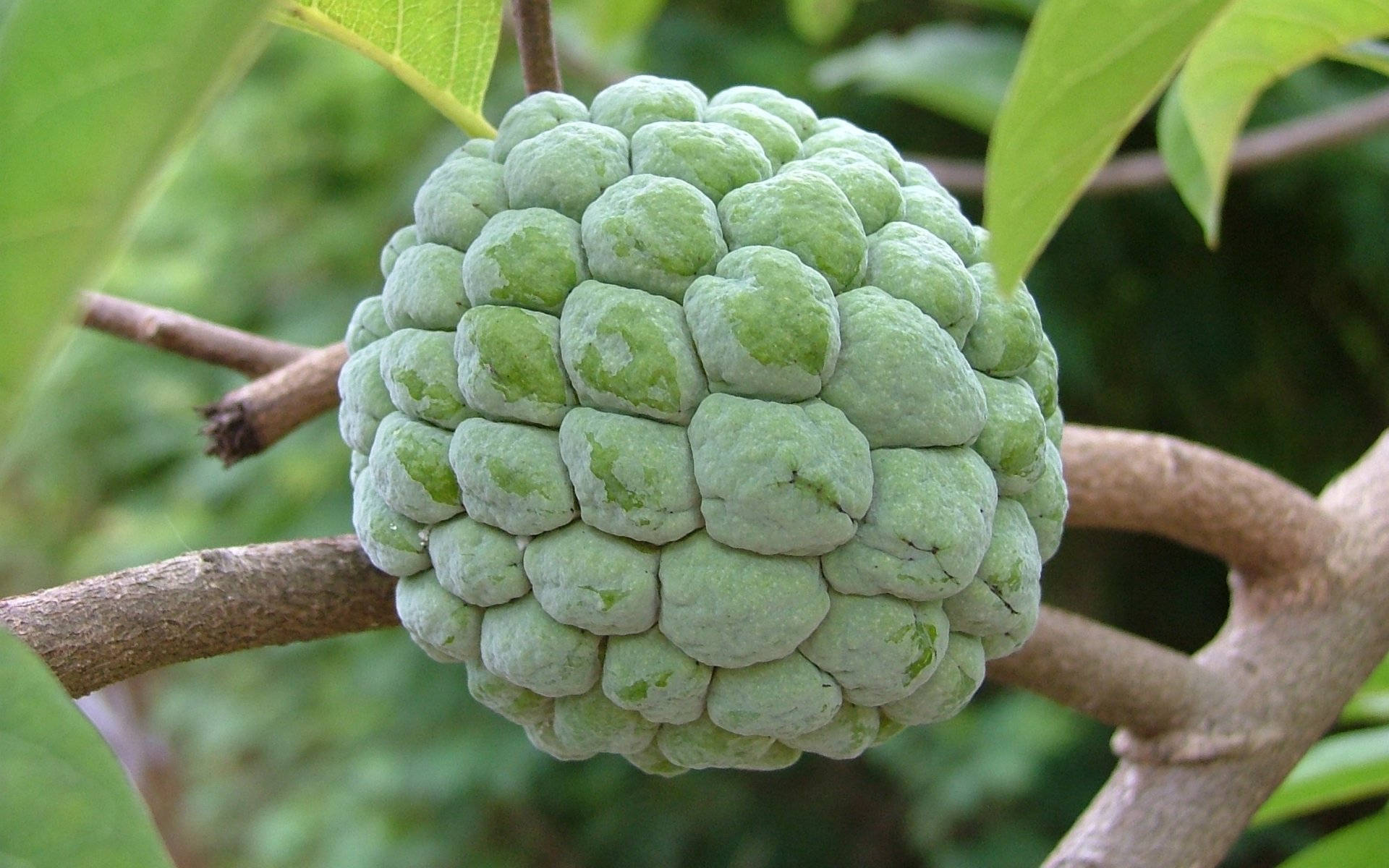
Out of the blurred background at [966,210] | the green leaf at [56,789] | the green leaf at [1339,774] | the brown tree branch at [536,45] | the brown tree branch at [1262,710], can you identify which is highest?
the brown tree branch at [536,45]

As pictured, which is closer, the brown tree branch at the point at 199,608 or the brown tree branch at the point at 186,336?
the brown tree branch at the point at 199,608

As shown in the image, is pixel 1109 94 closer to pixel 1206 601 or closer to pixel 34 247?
pixel 34 247

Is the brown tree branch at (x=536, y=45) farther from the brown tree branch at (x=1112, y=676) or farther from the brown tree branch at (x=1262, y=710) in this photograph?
the brown tree branch at (x=1262, y=710)

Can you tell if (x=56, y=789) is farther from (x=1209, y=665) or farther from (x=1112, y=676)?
(x=1209, y=665)

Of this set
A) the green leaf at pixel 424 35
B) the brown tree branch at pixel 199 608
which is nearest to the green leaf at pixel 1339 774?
the brown tree branch at pixel 199 608

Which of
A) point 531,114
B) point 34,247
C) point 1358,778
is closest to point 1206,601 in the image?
point 1358,778

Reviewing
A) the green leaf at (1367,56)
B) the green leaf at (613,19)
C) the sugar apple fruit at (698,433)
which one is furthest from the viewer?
the green leaf at (613,19)
